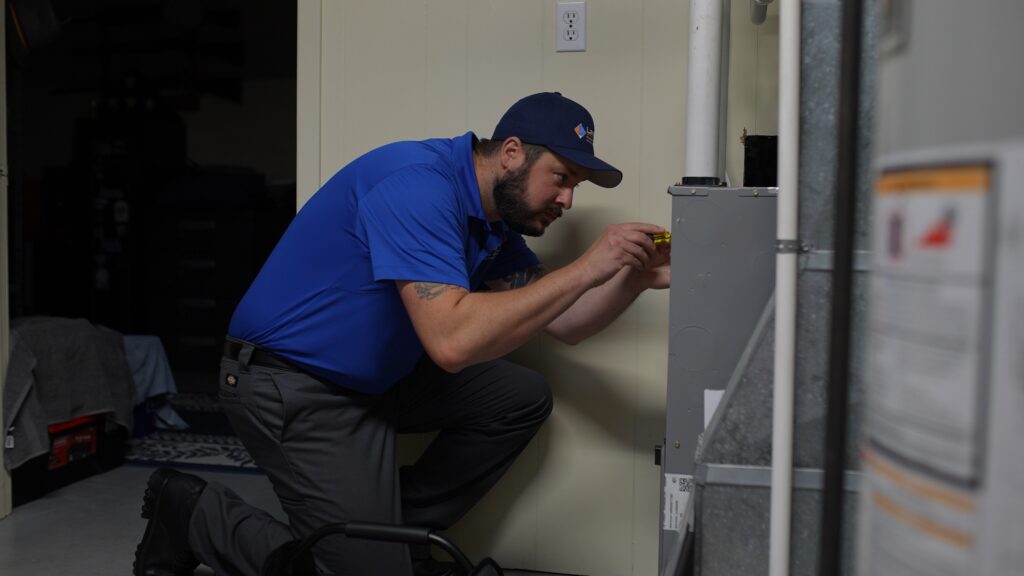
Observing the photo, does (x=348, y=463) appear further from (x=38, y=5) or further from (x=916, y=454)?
(x=38, y=5)

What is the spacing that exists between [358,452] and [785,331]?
48.0 inches

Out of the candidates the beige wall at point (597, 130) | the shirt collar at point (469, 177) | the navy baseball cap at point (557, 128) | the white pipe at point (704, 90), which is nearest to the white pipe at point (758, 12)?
the beige wall at point (597, 130)

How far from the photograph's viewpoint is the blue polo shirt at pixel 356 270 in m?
1.71

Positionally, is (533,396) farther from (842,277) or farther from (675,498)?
(842,277)

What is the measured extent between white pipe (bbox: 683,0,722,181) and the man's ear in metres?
0.37

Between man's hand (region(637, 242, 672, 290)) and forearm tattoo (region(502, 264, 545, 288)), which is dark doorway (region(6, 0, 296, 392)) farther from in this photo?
man's hand (region(637, 242, 672, 290))

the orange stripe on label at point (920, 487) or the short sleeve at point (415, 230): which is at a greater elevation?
the short sleeve at point (415, 230)

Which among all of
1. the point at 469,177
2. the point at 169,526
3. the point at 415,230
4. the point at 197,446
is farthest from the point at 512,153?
the point at 197,446

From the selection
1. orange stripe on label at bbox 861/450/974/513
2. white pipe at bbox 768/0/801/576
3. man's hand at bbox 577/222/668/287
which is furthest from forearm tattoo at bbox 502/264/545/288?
orange stripe on label at bbox 861/450/974/513

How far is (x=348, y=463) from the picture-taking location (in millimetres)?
1867

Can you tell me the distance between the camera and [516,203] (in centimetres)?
180

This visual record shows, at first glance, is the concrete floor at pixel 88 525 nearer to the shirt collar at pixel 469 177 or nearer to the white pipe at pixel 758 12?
the shirt collar at pixel 469 177

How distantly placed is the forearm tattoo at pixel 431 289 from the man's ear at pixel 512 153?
32 centimetres

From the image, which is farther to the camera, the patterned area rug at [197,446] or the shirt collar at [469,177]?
the patterned area rug at [197,446]
